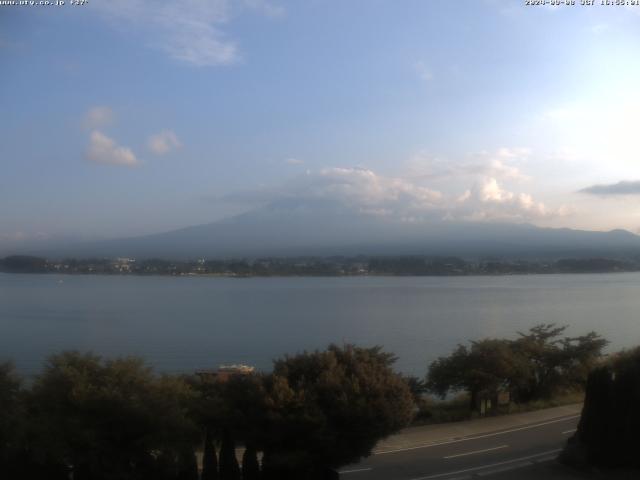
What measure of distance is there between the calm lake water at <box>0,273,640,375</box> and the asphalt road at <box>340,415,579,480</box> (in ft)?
36.7

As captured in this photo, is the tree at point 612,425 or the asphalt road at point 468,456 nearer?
the tree at point 612,425

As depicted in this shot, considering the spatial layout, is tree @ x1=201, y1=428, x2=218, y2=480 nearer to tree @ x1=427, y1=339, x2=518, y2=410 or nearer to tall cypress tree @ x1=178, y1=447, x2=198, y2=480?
tall cypress tree @ x1=178, y1=447, x2=198, y2=480

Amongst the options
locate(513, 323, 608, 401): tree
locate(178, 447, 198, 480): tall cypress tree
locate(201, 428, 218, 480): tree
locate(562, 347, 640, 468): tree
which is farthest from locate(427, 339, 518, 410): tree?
locate(178, 447, 198, 480): tall cypress tree

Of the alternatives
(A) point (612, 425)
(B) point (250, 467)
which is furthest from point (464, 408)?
(B) point (250, 467)

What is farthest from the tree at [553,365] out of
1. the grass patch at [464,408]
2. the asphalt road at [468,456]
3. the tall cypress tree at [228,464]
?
the tall cypress tree at [228,464]

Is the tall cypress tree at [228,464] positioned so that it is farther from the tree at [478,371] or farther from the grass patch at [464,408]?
the tree at [478,371]

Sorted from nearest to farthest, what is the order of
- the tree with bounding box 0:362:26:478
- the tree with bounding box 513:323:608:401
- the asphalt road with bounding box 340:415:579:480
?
1. the tree with bounding box 0:362:26:478
2. the asphalt road with bounding box 340:415:579:480
3. the tree with bounding box 513:323:608:401

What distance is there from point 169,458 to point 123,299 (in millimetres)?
47078

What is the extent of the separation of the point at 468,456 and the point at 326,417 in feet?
9.65

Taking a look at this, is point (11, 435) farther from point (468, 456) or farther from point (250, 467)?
point (468, 456)

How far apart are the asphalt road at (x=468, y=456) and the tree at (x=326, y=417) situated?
1024 mm

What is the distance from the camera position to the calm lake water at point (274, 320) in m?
27.2

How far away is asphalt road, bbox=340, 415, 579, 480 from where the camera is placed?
8.51 meters

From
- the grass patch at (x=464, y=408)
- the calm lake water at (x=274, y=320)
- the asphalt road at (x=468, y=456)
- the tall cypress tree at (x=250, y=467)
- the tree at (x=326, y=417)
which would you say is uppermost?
the tree at (x=326, y=417)
